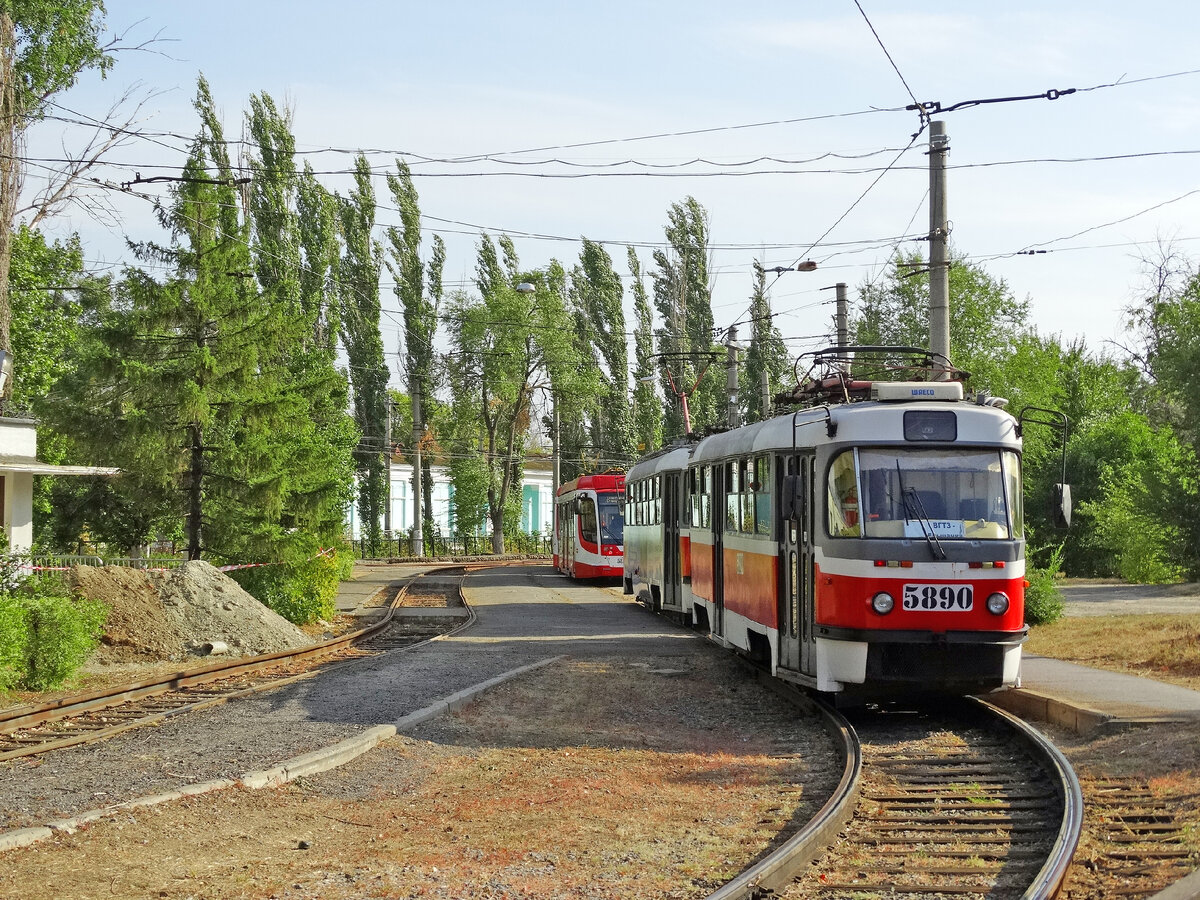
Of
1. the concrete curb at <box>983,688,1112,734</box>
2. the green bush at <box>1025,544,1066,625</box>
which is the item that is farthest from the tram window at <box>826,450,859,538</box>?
the green bush at <box>1025,544,1066,625</box>

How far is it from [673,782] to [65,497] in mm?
29090

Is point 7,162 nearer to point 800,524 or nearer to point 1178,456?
point 800,524

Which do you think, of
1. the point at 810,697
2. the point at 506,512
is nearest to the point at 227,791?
the point at 810,697

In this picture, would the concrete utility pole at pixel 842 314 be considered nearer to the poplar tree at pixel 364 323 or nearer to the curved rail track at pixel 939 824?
the curved rail track at pixel 939 824

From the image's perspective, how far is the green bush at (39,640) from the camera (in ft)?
51.4

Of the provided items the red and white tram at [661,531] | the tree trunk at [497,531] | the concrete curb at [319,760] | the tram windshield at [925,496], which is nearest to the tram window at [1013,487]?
the tram windshield at [925,496]

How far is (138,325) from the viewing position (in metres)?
23.9

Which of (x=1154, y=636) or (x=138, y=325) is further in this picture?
(x=138, y=325)

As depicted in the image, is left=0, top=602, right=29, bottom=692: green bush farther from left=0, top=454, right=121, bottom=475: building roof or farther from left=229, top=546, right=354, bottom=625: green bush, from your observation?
left=229, top=546, right=354, bottom=625: green bush

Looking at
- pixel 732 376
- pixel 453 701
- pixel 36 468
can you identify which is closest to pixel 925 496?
pixel 453 701

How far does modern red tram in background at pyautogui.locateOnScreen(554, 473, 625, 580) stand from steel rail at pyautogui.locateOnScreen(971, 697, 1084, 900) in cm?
2741

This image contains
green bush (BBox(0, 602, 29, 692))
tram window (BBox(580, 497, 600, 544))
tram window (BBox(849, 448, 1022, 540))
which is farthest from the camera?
tram window (BBox(580, 497, 600, 544))

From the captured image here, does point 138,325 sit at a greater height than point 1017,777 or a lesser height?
greater

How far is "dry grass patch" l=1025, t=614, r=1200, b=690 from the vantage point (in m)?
15.6
